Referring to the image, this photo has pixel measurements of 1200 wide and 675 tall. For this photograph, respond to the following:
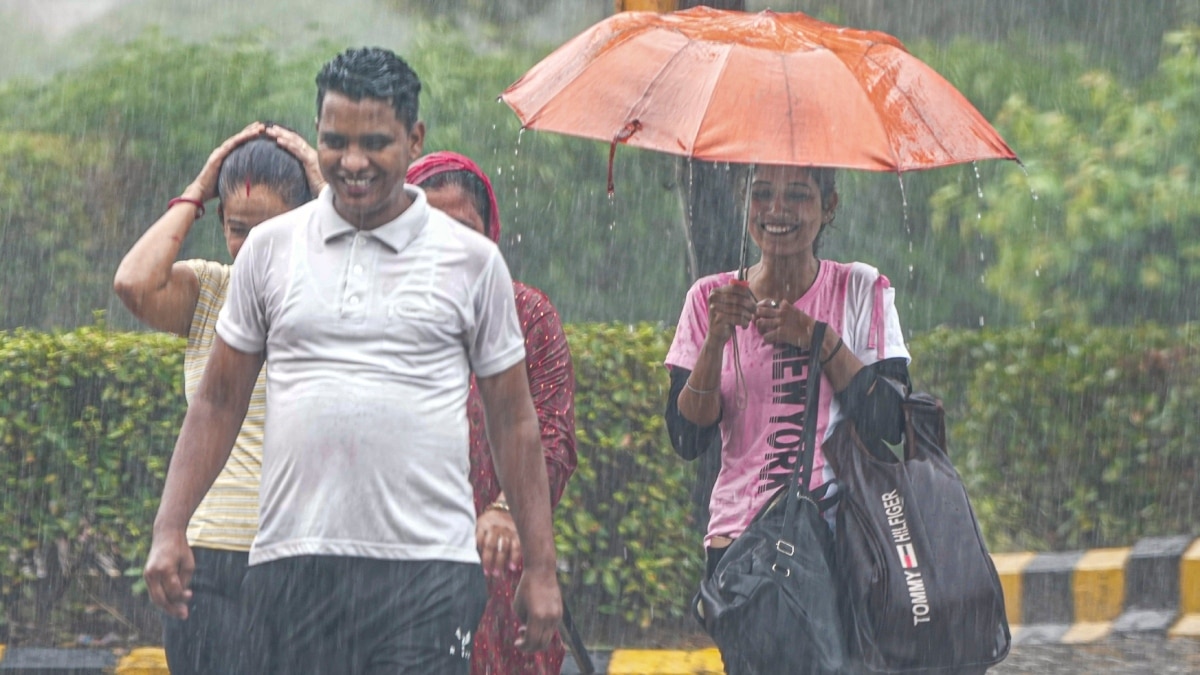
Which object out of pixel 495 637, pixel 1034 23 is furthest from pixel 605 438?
pixel 1034 23

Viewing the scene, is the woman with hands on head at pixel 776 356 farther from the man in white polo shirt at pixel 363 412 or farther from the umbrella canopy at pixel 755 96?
the man in white polo shirt at pixel 363 412

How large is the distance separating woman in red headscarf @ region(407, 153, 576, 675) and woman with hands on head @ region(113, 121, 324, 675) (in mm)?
317

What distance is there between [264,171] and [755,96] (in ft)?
3.57

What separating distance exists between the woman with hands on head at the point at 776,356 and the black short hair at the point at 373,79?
3.11ft

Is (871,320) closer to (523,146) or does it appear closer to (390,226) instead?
(390,226)

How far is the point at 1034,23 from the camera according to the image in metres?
13.1

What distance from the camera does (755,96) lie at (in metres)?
3.96

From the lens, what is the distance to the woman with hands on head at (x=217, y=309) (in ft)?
12.4

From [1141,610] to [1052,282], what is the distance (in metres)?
3.24

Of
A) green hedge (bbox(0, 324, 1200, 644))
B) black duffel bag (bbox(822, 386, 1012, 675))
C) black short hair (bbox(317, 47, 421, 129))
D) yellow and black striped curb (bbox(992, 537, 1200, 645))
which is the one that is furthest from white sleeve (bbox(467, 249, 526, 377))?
yellow and black striped curb (bbox(992, 537, 1200, 645))

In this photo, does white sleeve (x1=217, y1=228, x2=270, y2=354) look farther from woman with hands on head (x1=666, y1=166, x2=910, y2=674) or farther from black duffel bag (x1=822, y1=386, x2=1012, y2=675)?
black duffel bag (x1=822, y1=386, x2=1012, y2=675)

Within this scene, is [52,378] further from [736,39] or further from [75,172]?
[75,172]

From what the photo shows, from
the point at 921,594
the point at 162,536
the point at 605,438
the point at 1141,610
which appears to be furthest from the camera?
the point at 1141,610

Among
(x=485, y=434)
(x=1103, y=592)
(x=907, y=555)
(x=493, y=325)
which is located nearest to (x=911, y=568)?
(x=907, y=555)
